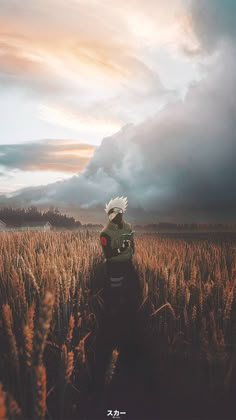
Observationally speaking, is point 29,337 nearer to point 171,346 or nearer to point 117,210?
point 171,346

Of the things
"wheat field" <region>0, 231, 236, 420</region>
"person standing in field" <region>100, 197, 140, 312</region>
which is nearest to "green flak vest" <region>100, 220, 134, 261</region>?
"person standing in field" <region>100, 197, 140, 312</region>

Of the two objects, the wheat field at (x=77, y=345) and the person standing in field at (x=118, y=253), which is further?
the person standing in field at (x=118, y=253)

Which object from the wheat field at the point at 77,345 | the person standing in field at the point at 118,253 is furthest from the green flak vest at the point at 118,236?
the wheat field at the point at 77,345

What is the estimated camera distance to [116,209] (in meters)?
4.29

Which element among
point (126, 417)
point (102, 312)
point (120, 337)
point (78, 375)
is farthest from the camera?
point (102, 312)

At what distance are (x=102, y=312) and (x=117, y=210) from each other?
109 cm

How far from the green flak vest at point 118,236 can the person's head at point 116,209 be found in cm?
7

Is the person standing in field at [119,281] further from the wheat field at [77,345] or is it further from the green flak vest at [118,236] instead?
the wheat field at [77,345]

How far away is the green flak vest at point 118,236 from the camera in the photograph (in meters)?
4.13

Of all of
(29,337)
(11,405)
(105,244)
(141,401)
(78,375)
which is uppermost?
(105,244)

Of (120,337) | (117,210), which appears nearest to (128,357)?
(120,337)

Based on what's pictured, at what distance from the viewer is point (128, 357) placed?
11.4 ft

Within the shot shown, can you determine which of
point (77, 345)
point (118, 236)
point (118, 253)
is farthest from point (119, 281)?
point (77, 345)

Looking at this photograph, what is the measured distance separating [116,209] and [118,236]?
12.4 inches
